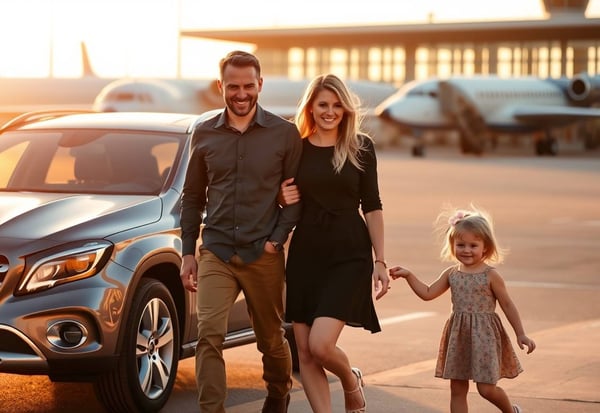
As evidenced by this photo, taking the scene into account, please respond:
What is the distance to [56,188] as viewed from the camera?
8531 mm

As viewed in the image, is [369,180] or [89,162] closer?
[369,180]

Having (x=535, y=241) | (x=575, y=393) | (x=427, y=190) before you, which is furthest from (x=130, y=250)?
(x=427, y=190)

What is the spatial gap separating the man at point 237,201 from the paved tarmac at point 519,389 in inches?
57.0

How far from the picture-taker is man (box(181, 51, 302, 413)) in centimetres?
680

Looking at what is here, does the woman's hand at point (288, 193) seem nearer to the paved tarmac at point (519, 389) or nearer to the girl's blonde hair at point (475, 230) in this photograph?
the girl's blonde hair at point (475, 230)

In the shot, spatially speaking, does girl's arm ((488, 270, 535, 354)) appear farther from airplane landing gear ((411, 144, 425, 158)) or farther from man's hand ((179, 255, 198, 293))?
airplane landing gear ((411, 144, 425, 158))

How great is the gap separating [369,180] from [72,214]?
1768 mm

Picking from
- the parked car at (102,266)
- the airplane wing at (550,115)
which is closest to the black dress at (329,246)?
the parked car at (102,266)

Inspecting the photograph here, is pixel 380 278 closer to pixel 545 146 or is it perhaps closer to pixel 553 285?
pixel 553 285

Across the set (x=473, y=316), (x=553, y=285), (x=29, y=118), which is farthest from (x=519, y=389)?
(x=553, y=285)

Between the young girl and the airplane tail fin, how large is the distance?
8252 centimetres

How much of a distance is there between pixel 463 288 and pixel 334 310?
694 millimetres

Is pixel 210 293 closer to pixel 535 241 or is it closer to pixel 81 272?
pixel 81 272

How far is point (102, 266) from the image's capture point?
7.42 metres
